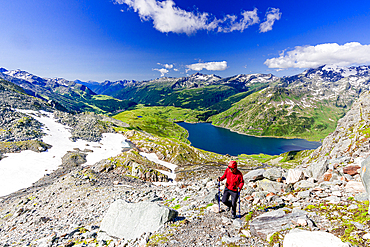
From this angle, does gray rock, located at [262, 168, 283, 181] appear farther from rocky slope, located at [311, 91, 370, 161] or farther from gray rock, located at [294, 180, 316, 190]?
rocky slope, located at [311, 91, 370, 161]

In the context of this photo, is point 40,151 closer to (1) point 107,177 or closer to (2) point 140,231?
(1) point 107,177

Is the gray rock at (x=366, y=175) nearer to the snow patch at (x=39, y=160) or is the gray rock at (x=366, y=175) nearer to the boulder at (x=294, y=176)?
the boulder at (x=294, y=176)

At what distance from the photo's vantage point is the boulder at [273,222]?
328 inches

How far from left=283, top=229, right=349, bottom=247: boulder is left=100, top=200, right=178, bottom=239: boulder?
8000mm

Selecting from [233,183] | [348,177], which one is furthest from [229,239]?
[348,177]

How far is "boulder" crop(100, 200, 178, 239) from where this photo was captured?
38.0ft

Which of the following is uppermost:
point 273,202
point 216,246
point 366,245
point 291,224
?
point 366,245

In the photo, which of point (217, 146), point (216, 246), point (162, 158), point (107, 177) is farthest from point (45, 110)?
point (217, 146)

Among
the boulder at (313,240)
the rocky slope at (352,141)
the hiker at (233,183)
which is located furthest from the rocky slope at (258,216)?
the rocky slope at (352,141)

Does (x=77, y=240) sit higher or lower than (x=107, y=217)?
lower

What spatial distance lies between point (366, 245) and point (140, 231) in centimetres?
1205

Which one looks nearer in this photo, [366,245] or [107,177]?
[366,245]

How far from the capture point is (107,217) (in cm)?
1362

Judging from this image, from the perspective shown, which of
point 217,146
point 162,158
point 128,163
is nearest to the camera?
point 128,163
